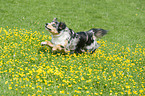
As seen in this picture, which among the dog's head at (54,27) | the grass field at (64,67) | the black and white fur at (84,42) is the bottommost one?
the grass field at (64,67)

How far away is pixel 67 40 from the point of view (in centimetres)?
676

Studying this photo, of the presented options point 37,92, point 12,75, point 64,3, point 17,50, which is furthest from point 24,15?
point 37,92

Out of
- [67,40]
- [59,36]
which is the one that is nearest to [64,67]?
[67,40]

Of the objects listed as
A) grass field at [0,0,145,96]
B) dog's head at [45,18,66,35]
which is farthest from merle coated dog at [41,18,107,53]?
grass field at [0,0,145,96]

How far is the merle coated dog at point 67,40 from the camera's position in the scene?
21.6ft

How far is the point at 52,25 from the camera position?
258 inches

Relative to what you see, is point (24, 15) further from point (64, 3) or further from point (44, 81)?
point (44, 81)

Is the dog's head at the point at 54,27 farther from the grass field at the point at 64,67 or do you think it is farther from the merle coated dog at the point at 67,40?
the grass field at the point at 64,67

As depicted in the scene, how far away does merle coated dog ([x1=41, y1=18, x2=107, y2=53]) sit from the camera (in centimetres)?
659

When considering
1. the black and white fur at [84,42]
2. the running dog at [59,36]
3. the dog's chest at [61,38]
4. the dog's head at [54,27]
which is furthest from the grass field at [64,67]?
the dog's head at [54,27]

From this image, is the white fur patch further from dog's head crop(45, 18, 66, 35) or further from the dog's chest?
dog's head crop(45, 18, 66, 35)

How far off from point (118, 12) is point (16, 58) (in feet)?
39.0

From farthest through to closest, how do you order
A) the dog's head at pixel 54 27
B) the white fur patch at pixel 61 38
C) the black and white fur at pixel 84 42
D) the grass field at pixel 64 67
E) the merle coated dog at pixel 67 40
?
the black and white fur at pixel 84 42, the white fur patch at pixel 61 38, the merle coated dog at pixel 67 40, the dog's head at pixel 54 27, the grass field at pixel 64 67

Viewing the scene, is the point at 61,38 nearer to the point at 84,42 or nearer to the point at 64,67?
the point at 84,42
